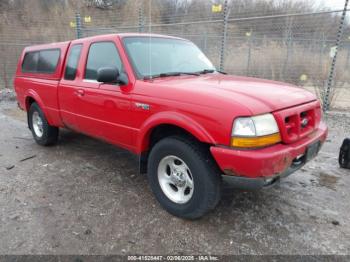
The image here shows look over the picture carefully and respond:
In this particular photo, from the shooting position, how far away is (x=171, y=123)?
2.67 metres

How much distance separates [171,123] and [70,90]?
2022 millimetres

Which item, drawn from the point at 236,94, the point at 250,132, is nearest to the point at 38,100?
the point at 236,94

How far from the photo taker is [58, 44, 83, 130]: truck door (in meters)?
3.93

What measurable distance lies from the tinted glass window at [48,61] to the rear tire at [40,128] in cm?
70

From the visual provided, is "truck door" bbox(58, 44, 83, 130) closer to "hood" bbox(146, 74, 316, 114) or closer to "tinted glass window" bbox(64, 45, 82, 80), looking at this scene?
"tinted glass window" bbox(64, 45, 82, 80)

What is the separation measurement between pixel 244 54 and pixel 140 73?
413 inches

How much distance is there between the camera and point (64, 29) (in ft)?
55.5

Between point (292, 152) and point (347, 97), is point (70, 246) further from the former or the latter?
point (347, 97)

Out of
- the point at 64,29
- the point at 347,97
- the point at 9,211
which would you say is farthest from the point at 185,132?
the point at 64,29

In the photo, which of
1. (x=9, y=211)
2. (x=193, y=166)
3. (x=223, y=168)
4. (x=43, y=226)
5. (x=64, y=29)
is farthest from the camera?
(x=64, y=29)

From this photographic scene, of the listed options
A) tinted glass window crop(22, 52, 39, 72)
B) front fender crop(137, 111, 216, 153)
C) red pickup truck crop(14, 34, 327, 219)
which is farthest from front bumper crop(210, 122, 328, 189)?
tinted glass window crop(22, 52, 39, 72)

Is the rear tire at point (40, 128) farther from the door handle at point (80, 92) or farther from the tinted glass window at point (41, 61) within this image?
the door handle at point (80, 92)

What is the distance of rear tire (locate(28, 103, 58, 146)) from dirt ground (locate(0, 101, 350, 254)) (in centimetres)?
71

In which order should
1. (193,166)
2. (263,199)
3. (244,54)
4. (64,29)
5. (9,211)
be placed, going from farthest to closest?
(64,29) → (244,54) → (263,199) → (9,211) → (193,166)
